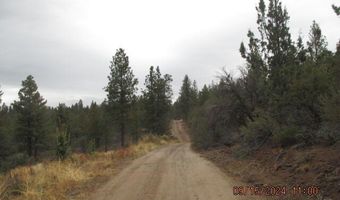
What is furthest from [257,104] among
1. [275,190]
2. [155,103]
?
[155,103]

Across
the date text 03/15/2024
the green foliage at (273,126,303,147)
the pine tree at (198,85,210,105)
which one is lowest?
the date text 03/15/2024

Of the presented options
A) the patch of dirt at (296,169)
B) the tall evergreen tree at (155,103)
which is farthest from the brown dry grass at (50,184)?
the tall evergreen tree at (155,103)

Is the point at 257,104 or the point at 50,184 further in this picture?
the point at 257,104

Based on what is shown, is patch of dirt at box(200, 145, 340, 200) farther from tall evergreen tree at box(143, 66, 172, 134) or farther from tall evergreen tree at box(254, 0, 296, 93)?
tall evergreen tree at box(143, 66, 172, 134)

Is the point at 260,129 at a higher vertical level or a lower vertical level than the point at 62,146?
higher

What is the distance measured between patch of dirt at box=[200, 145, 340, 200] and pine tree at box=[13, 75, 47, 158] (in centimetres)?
3902

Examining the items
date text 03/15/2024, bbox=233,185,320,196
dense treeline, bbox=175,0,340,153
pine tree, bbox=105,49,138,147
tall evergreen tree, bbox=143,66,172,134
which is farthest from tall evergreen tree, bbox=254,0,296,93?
tall evergreen tree, bbox=143,66,172,134

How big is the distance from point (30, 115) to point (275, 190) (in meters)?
46.0

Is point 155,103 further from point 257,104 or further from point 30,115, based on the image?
point 257,104

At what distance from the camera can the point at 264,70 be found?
86.7ft

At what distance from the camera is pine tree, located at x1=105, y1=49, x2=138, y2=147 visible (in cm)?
5184

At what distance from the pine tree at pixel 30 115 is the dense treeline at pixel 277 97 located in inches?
935

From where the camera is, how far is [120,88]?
52.4m

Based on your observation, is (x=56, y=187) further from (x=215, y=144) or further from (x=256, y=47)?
(x=215, y=144)
